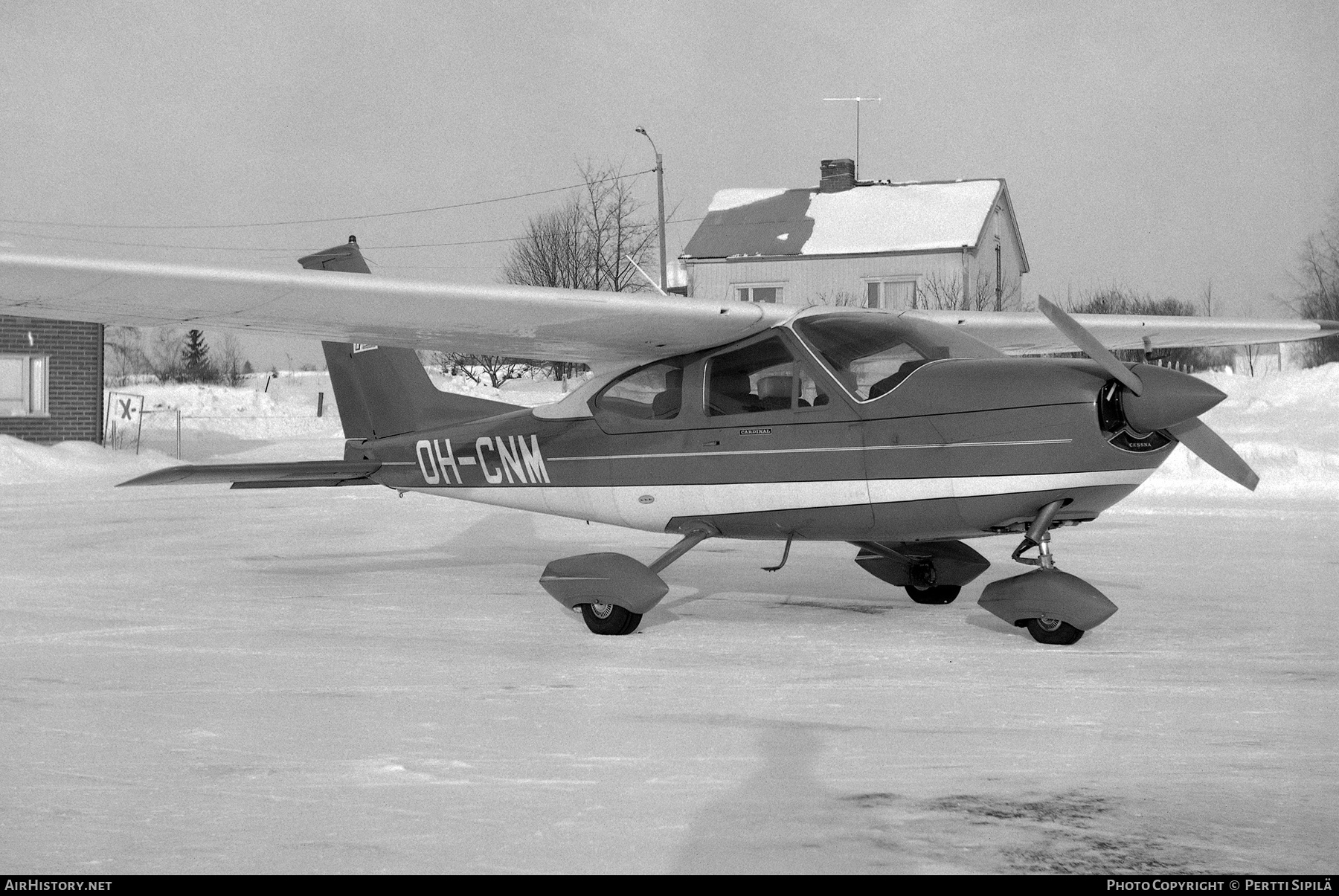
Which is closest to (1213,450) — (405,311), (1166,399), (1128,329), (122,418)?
(1166,399)

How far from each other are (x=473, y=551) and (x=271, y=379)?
45.3 meters

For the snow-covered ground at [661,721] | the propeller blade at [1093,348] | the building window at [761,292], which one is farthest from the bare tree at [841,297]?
the propeller blade at [1093,348]

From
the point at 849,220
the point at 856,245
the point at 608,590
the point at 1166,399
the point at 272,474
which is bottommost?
the point at 608,590

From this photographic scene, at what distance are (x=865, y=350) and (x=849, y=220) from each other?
30.9m

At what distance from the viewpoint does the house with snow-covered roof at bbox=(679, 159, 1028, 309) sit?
34625 mm

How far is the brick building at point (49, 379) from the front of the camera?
22.4 m

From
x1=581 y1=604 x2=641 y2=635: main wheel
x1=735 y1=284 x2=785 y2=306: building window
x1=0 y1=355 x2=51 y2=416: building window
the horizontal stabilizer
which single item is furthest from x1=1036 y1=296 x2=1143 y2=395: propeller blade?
x1=735 y1=284 x2=785 y2=306: building window

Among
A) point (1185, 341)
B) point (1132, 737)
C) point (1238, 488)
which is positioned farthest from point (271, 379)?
point (1132, 737)

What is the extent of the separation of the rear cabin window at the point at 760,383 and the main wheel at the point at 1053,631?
5.45 ft

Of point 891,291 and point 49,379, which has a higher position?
point 891,291

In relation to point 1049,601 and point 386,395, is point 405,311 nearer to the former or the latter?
point 386,395

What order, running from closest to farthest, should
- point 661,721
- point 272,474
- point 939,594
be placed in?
point 661,721, point 939,594, point 272,474

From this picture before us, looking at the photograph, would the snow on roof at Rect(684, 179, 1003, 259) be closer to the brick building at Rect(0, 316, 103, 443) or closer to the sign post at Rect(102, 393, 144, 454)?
the sign post at Rect(102, 393, 144, 454)

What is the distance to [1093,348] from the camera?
5.69 metres
